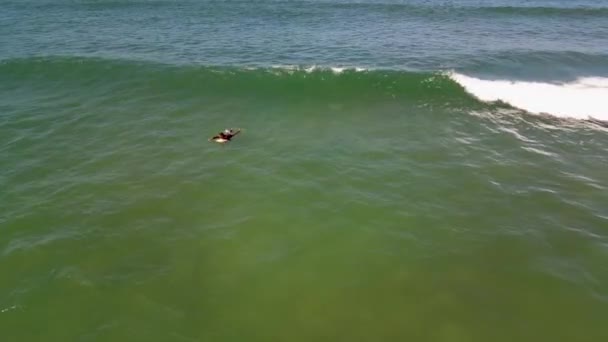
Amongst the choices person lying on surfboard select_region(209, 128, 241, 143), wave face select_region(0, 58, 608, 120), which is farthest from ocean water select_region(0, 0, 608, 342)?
person lying on surfboard select_region(209, 128, 241, 143)

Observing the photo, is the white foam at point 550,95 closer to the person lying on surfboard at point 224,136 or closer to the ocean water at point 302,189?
the ocean water at point 302,189

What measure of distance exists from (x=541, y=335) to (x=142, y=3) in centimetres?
4409

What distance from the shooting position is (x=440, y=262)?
13898 millimetres

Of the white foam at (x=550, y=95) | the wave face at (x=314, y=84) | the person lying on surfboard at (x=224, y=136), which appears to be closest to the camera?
the person lying on surfboard at (x=224, y=136)

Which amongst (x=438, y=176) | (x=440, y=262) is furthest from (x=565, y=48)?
(x=440, y=262)

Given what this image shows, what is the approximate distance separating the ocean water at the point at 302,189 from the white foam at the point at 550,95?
0.16 m

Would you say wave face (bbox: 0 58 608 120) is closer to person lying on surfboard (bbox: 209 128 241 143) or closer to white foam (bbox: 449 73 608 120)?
white foam (bbox: 449 73 608 120)

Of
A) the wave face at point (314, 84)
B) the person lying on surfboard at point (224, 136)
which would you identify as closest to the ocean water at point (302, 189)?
the wave face at point (314, 84)

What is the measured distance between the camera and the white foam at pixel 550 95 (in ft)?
79.9

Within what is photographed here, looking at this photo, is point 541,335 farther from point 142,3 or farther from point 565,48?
point 142,3

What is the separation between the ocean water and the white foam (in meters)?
0.16

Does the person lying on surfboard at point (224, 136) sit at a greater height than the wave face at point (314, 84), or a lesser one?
lesser

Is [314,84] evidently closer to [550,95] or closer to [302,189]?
[302,189]

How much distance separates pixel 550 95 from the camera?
2603cm
